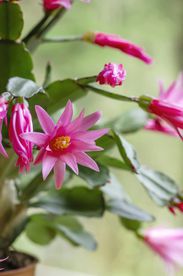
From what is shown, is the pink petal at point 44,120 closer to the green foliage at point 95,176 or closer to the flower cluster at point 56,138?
the flower cluster at point 56,138

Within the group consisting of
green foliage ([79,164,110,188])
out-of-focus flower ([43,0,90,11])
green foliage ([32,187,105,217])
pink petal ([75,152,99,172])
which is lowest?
green foliage ([32,187,105,217])

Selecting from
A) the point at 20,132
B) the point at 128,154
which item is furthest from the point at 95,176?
the point at 20,132

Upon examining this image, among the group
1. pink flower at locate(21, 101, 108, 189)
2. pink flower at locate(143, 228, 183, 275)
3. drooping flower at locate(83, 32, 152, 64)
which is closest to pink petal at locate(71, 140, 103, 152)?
pink flower at locate(21, 101, 108, 189)

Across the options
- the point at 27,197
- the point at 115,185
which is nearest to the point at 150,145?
the point at 115,185

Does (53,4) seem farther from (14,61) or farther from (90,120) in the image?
(90,120)

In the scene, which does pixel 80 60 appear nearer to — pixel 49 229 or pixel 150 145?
pixel 150 145

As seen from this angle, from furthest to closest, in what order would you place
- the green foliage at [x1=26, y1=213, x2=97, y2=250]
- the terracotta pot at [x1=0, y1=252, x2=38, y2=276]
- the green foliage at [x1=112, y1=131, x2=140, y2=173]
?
the green foliage at [x1=26, y1=213, x2=97, y2=250] < the terracotta pot at [x1=0, y1=252, x2=38, y2=276] < the green foliage at [x1=112, y1=131, x2=140, y2=173]

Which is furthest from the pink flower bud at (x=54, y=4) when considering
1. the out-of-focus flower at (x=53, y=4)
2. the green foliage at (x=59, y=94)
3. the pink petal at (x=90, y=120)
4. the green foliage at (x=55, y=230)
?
the green foliage at (x=55, y=230)

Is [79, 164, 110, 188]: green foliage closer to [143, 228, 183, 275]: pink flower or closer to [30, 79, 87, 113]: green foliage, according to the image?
[30, 79, 87, 113]: green foliage
